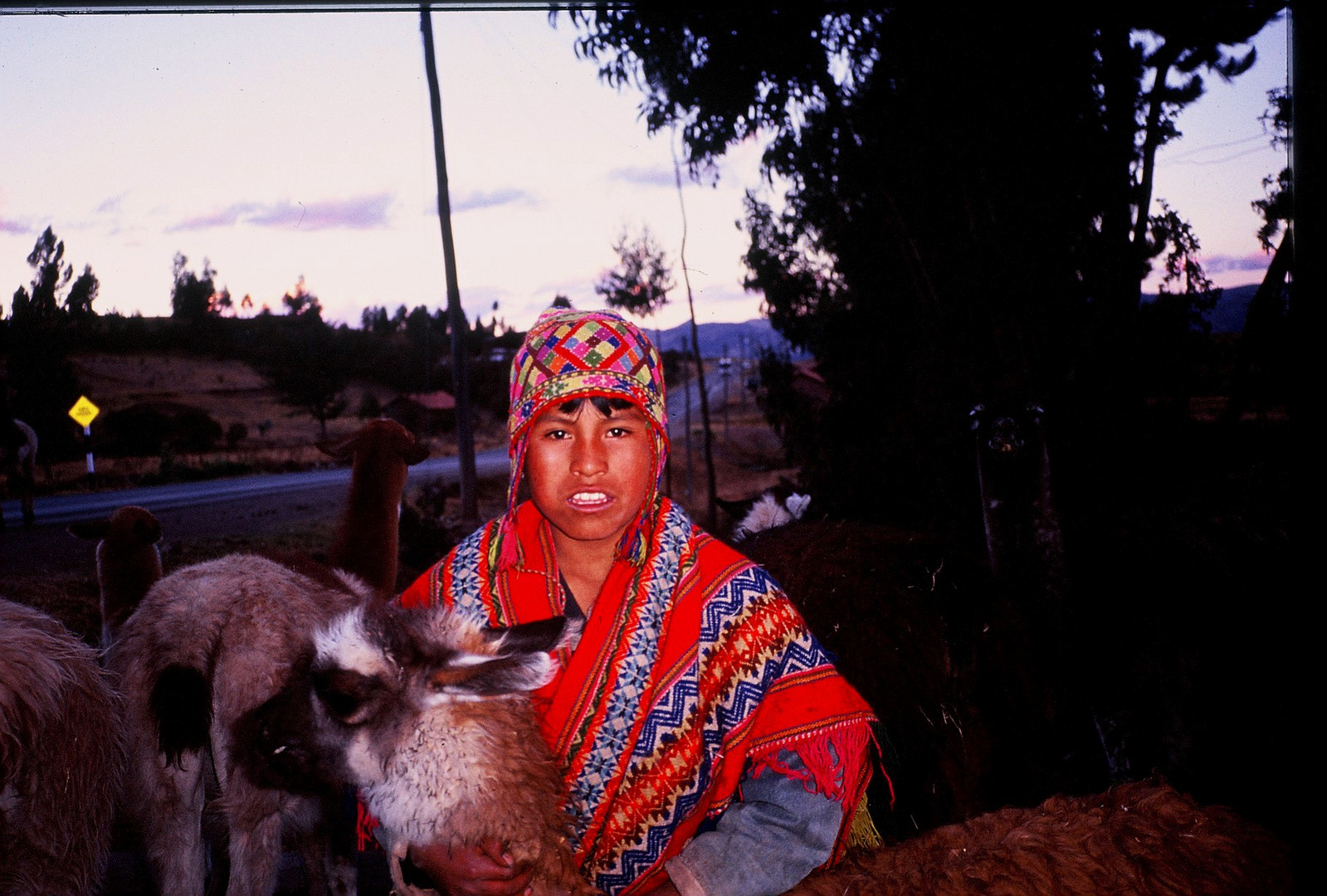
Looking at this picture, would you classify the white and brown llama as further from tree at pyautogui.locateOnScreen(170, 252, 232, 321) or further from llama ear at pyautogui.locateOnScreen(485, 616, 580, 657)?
tree at pyautogui.locateOnScreen(170, 252, 232, 321)

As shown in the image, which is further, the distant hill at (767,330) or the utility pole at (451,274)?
the utility pole at (451,274)

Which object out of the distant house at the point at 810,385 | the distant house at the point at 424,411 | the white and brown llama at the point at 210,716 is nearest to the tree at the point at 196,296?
the white and brown llama at the point at 210,716

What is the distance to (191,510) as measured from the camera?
8.24 meters

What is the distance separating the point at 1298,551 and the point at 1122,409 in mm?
8619

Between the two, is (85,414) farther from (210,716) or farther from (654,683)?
(654,683)

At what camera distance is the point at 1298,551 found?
3.34 feet

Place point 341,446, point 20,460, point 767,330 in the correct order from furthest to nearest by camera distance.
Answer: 1. point 767,330
2. point 20,460
3. point 341,446

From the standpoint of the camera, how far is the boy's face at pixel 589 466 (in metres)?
1.60

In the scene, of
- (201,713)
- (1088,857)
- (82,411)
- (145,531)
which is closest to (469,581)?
(1088,857)

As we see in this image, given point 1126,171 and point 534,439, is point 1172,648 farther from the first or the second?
point 1126,171

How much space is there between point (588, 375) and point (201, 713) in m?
2.47

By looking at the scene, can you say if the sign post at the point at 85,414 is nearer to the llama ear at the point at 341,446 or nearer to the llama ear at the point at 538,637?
the llama ear at the point at 341,446

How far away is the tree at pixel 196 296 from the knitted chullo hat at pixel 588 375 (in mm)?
6178

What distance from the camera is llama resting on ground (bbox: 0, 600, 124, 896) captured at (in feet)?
6.83
